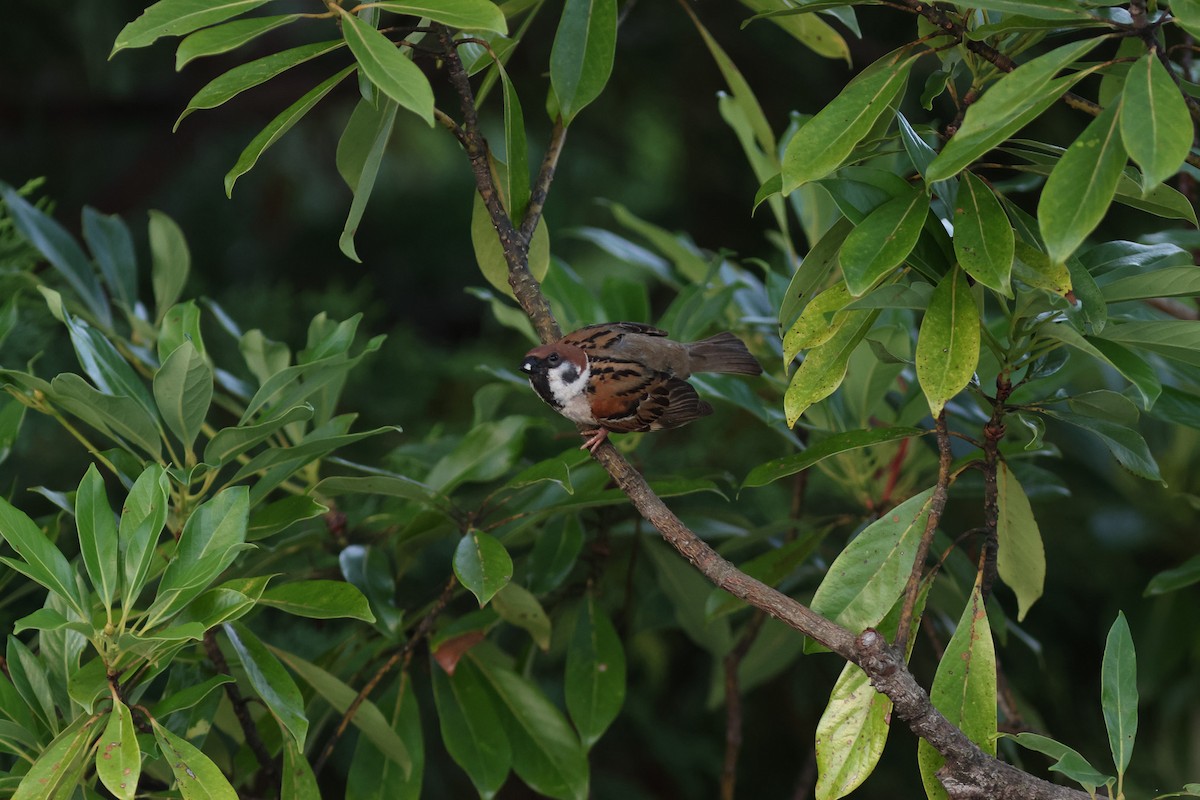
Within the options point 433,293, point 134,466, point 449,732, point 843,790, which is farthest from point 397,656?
point 433,293

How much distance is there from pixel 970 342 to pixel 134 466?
81 centimetres

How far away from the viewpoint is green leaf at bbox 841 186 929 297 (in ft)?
2.74

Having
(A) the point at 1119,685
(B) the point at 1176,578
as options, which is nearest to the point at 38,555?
(A) the point at 1119,685

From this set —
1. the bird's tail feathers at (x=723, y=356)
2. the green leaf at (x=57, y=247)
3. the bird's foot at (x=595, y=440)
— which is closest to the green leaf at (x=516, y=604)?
the bird's foot at (x=595, y=440)

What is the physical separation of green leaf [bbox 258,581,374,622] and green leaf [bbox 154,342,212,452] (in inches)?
7.8

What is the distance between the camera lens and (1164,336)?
92cm

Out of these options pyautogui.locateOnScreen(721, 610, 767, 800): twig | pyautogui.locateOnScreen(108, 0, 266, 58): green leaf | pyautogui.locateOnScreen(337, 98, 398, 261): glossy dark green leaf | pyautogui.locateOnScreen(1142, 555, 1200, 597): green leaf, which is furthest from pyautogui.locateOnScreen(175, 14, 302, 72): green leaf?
pyautogui.locateOnScreen(1142, 555, 1200, 597): green leaf

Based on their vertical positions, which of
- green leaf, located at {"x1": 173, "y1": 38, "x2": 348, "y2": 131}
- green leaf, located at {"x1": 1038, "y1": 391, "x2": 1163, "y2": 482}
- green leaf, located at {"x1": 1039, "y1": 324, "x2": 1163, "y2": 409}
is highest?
green leaf, located at {"x1": 173, "y1": 38, "x2": 348, "y2": 131}

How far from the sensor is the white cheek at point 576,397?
4.27 feet

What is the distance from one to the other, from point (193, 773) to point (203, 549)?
7.3 inches

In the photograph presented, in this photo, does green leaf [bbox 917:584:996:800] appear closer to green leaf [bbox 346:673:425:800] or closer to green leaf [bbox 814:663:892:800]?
green leaf [bbox 814:663:892:800]

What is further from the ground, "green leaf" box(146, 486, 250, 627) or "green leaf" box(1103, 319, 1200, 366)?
"green leaf" box(1103, 319, 1200, 366)

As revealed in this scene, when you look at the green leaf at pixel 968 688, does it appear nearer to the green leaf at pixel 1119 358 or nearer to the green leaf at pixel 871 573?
the green leaf at pixel 871 573

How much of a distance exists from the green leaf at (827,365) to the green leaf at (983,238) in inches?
4.6
